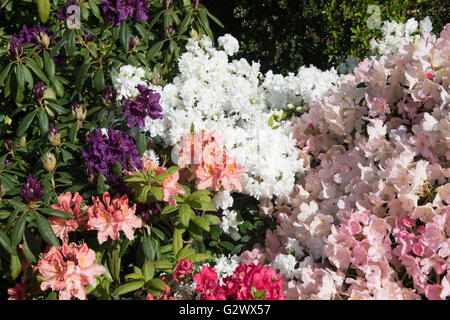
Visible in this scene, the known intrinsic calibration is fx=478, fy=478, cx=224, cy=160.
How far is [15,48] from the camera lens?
216 centimetres

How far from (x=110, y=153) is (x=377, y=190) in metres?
1.00

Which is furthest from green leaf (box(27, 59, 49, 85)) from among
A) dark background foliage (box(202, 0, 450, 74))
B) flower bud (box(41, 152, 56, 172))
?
dark background foliage (box(202, 0, 450, 74))

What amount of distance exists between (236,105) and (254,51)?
2030 mm

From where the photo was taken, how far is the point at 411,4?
3738 mm

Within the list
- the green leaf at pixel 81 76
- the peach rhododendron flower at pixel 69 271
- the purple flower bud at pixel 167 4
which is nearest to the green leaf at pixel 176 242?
the peach rhododendron flower at pixel 69 271

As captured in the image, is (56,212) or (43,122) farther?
(43,122)

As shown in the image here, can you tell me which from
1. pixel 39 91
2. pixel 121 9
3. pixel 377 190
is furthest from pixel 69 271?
pixel 121 9

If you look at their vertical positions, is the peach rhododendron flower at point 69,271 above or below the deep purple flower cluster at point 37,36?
below

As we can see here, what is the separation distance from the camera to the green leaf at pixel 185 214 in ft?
5.48

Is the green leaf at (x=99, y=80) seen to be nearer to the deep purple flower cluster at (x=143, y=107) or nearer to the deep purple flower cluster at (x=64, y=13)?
the deep purple flower cluster at (x=64, y=13)

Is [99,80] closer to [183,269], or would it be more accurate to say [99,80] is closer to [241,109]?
[241,109]

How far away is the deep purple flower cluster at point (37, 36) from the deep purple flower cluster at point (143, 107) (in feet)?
2.07

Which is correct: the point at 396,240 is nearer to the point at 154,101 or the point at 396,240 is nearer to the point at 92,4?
the point at 154,101

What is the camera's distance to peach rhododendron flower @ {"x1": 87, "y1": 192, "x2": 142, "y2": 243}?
1.59 m
